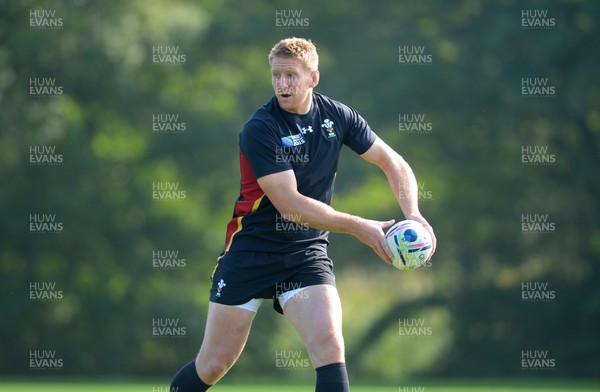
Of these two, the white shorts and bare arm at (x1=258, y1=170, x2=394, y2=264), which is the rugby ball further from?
the white shorts

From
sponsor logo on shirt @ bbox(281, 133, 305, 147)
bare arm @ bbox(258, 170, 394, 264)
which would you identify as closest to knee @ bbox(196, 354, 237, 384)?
bare arm @ bbox(258, 170, 394, 264)

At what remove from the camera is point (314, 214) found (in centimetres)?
557

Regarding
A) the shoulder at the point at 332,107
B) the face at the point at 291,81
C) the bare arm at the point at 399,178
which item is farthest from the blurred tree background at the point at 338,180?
the face at the point at 291,81

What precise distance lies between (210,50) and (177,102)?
7.61ft

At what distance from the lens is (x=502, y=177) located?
2169cm

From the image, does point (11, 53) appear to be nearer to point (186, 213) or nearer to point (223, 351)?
point (186, 213)

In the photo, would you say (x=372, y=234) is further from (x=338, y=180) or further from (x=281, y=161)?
(x=338, y=180)

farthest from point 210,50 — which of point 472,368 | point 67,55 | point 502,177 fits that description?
point 472,368

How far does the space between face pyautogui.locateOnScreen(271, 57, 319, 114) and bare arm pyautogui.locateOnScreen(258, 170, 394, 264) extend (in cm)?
45

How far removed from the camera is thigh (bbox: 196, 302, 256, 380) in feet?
18.9

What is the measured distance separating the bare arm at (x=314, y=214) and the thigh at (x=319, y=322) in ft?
1.32

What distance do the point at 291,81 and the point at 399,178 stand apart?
3.25 feet

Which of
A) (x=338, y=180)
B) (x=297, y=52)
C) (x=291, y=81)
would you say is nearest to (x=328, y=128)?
(x=291, y=81)

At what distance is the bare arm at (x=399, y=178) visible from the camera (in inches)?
237
